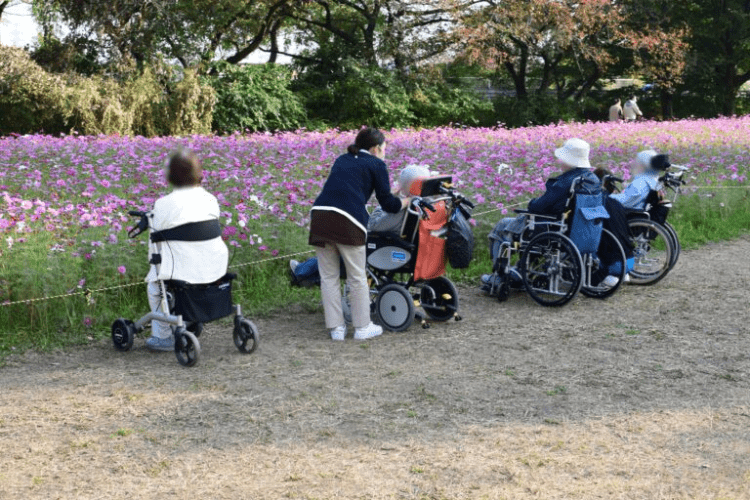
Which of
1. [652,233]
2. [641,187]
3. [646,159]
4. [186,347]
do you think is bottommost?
[186,347]

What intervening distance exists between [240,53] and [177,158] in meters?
23.3

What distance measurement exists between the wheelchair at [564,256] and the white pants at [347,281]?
5.30 ft

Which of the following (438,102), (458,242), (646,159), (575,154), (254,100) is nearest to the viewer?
(458,242)

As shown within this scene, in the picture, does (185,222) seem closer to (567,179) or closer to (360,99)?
(567,179)

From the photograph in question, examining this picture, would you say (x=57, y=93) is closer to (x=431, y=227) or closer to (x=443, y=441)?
(x=431, y=227)

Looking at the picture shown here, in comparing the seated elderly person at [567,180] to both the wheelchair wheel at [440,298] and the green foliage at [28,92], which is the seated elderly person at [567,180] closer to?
the wheelchair wheel at [440,298]

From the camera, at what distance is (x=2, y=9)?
30.3 meters

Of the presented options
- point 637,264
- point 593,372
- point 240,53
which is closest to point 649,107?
point 240,53

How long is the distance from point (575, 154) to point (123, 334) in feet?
11.7

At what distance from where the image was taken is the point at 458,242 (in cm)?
640

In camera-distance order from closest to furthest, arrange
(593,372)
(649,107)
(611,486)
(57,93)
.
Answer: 1. (611,486)
2. (593,372)
3. (57,93)
4. (649,107)

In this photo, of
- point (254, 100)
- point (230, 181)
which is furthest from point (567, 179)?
point (254, 100)

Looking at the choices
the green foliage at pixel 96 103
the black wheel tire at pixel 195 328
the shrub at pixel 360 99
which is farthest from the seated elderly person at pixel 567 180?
the shrub at pixel 360 99

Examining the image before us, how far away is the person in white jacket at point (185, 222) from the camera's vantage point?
555cm
